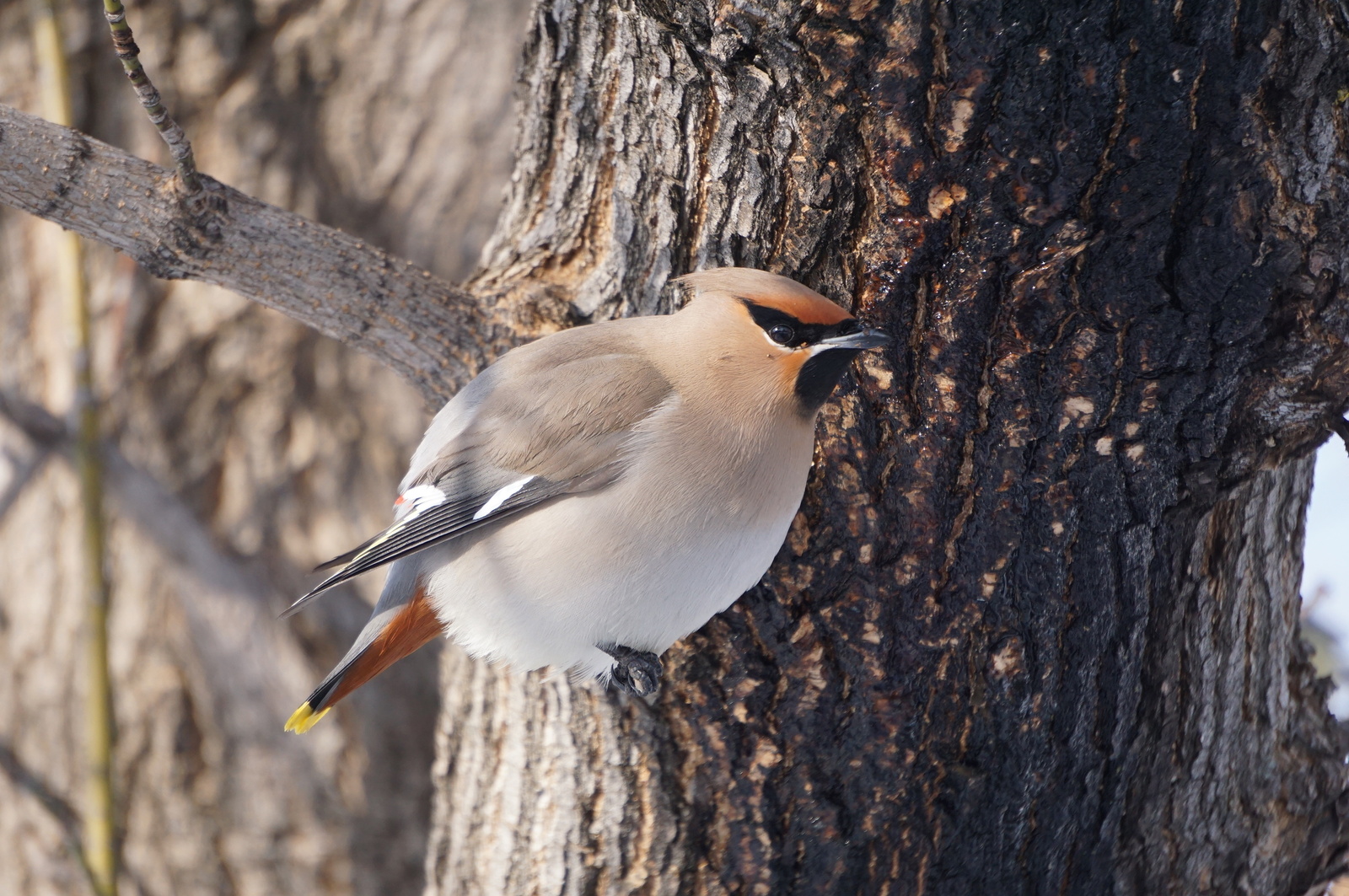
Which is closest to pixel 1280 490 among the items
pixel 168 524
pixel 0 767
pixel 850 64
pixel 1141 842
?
pixel 1141 842

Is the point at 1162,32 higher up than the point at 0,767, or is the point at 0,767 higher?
the point at 0,767

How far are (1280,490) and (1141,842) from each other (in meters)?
0.80

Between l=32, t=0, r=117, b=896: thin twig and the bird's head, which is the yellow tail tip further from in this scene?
the bird's head

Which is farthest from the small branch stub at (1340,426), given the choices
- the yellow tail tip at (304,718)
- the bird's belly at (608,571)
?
the yellow tail tip at (304,718)

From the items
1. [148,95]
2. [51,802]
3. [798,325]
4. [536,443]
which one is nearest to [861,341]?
[798,325]

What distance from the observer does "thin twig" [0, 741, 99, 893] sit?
2.53m

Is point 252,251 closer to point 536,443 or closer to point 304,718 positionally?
point 536,443

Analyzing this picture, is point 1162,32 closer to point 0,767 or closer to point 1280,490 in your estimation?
point 1280,490

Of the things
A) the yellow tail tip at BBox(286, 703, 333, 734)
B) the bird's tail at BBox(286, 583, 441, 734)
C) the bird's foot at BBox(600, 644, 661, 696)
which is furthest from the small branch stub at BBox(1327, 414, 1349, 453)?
the yellow tail tip at BBox(286, 703, 333, 734)

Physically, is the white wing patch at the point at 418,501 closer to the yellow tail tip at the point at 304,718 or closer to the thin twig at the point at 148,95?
the yellow tail tip at the point at 304,718

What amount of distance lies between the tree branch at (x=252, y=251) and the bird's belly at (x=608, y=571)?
0.47 m

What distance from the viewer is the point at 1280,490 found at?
7.59ft

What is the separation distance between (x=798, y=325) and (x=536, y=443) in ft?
1.79

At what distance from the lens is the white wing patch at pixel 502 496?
6.96 feet
